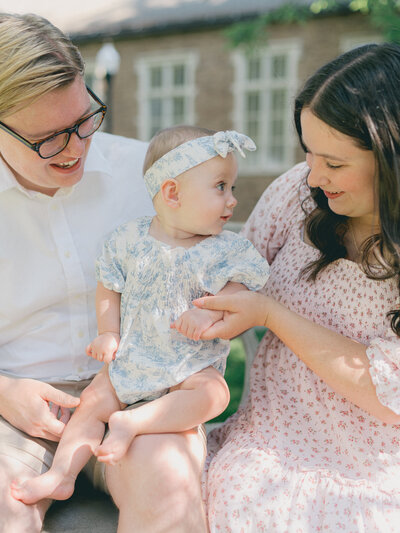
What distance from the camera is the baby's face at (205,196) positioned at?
1956 millimetres

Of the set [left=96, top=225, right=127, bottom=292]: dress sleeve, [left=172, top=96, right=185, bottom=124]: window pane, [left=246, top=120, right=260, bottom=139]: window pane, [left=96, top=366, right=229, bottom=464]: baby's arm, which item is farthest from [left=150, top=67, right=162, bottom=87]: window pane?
[left=96, top=366, right=229, bottom=464]: baby's arm

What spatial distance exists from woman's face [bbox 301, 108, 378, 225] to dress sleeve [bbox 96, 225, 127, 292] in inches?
26.7

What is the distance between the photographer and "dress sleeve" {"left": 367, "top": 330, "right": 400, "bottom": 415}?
5.72 feet

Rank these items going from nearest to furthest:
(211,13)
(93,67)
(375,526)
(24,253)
A: (375,526) → (24,253) → (211,13) → (93,67)

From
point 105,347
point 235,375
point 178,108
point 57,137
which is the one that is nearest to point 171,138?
point 57,137

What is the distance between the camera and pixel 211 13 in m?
12.7

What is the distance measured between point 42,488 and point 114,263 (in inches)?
29.3

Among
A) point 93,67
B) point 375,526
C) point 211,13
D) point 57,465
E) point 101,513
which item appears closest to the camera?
point 375,526

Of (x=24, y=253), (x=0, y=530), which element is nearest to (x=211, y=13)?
(x=24, y=253)

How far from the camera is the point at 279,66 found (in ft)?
41.8

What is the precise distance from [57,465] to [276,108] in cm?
1233

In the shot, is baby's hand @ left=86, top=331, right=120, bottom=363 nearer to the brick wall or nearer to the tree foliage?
the tree foliage

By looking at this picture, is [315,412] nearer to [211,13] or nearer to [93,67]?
[211,13]

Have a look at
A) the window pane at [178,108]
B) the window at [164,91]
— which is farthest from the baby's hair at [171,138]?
the window pane at [178,108]
